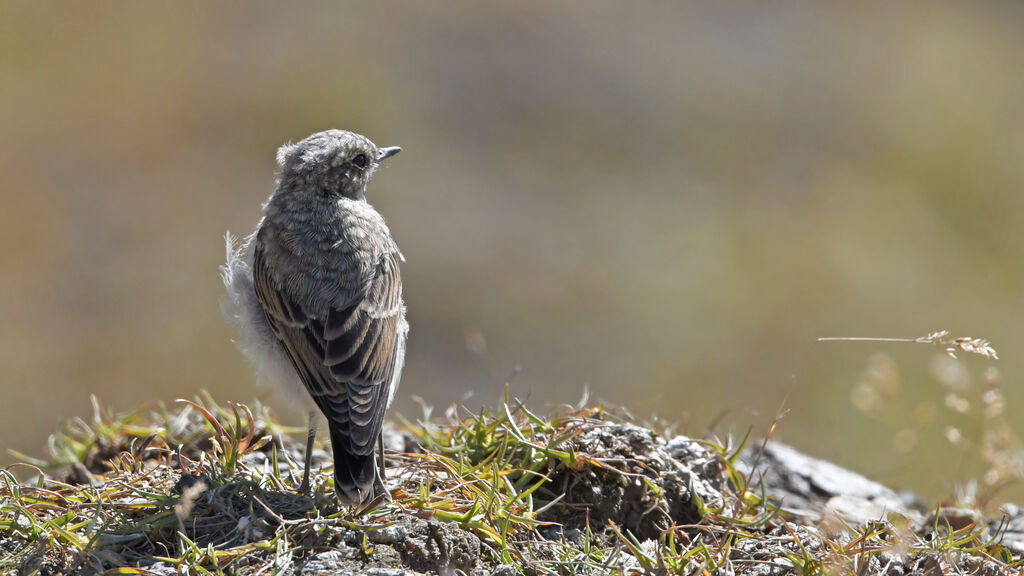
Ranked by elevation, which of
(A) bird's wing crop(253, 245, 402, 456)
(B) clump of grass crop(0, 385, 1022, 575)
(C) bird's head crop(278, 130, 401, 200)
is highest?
(C) bird's head crop(278, 130, 401, 200)

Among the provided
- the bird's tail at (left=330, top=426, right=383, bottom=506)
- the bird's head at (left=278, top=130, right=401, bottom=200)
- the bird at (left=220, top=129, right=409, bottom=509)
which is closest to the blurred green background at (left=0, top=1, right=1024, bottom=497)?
the bird's head at (left=278, top=130, right=401, bottom=200)

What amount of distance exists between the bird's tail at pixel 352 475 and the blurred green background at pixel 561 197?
6264 mm

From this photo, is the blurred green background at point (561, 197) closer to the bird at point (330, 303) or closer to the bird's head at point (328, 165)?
the bird's head at point (328, 165)

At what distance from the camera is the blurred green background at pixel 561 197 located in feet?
41.0

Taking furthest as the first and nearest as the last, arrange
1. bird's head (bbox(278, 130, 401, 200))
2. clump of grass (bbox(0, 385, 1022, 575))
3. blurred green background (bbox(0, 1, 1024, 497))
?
blurred green background (bbox(0, 1, 1024, 497))
bird's head (bbox(278, 130, 401, 200))
clump of grass (bbox(0, 385, 1022, 575))

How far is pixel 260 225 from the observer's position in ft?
19.8

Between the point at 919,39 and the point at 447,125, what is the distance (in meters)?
9.94

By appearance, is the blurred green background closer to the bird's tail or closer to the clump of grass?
the clump of grass

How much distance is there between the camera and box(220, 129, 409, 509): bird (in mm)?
4809

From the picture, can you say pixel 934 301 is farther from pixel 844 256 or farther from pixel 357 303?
pixel 357 303

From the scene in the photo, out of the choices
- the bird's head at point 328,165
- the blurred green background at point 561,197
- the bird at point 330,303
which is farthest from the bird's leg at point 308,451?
the blurred green background at point 561,197

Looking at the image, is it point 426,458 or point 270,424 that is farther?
point 270,424

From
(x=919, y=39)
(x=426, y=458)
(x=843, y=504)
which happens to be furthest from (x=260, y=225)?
(x=919, y=39)

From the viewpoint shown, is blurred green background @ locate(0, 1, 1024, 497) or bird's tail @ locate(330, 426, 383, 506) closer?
bird's tail @ locate(330, 426, 383, 506)
